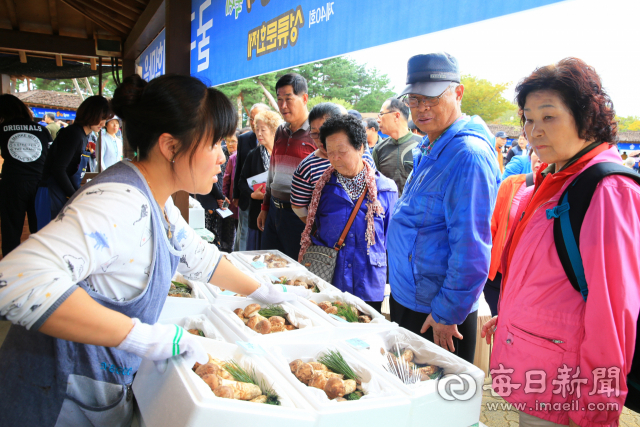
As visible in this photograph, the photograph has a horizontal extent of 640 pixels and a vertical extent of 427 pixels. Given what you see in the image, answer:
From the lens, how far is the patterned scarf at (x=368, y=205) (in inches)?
86.7

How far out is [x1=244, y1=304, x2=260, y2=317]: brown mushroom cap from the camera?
1499 millimetres

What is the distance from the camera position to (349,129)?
2.26m

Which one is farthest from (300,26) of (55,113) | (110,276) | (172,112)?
(55,113)

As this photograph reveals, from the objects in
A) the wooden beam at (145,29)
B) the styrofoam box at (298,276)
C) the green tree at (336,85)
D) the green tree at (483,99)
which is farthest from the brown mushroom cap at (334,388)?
the green tree at (483,99)

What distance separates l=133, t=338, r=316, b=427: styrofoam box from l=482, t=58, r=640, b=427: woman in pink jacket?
0.68 meters

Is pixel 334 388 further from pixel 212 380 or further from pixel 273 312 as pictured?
pixel 273 312

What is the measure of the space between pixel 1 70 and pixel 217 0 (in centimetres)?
733

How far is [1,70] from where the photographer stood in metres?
8.00

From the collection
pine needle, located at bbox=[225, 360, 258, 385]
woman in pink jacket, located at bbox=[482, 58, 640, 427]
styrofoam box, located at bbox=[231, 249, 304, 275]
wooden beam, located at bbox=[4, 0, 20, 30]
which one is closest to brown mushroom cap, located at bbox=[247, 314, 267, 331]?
pine needle, located at bbox=[225, 360, 258, 385]

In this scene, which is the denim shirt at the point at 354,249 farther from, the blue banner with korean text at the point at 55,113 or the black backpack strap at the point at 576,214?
the blue banner with korean text at the point at 55,113

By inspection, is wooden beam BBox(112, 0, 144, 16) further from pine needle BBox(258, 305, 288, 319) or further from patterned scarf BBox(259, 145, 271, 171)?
pine needle BBox(258, 305, 288, 319)

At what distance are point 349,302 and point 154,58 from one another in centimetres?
441

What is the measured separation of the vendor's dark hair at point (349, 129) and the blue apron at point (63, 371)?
1387 mm

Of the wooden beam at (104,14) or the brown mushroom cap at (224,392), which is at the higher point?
the wooden beam at (104,14)
